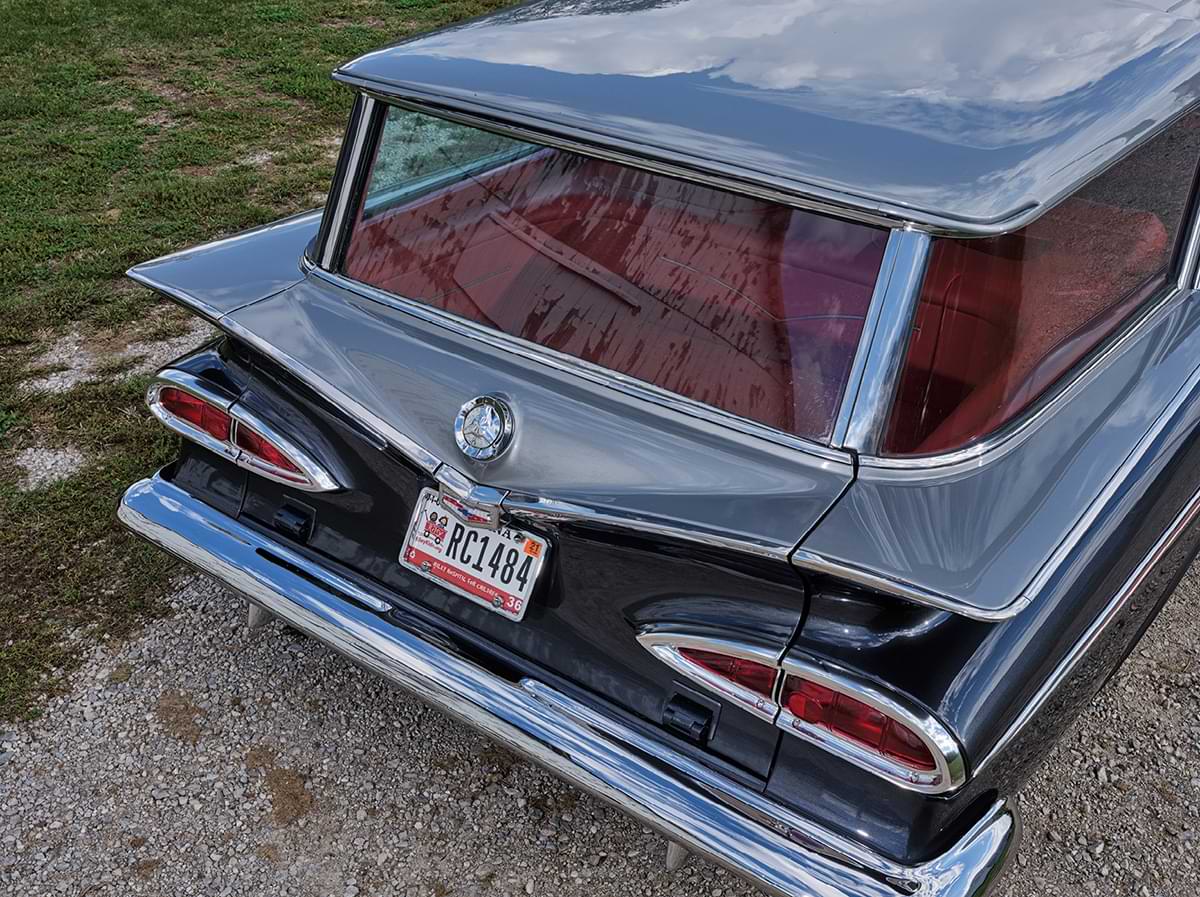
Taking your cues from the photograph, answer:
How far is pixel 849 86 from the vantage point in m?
2.14

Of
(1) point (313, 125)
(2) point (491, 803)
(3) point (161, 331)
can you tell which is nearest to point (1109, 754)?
(2) point (491, 803)

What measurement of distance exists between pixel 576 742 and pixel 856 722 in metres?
0.54

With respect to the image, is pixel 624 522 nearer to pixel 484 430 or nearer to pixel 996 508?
pixel 484 430

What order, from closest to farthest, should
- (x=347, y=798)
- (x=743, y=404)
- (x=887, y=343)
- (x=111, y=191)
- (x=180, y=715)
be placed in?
(x=887, y=343)
(x=743, y=404)
(x=347, y=798)
(x=180, y=715)
(x=111, y=191)

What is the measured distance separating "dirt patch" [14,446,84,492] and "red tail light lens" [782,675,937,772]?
8.83ft

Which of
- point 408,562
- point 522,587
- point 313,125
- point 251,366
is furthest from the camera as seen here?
point 313,125

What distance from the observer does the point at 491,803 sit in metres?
2.56

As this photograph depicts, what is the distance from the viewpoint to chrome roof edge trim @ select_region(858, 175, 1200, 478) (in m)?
1.89

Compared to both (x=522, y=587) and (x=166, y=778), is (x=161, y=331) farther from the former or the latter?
(x=522, y=587)

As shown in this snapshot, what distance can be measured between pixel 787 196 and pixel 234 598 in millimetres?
1987

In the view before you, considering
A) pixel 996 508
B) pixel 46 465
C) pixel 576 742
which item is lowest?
pixel 46 465

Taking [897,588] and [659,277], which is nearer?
[897,588]

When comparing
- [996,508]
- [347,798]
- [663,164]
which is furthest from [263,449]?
[996,508]

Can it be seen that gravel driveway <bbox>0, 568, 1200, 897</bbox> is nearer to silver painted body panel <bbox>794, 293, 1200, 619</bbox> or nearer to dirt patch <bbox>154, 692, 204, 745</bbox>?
dirt patch <bbox>154, 692, 204, 745</bbox>
